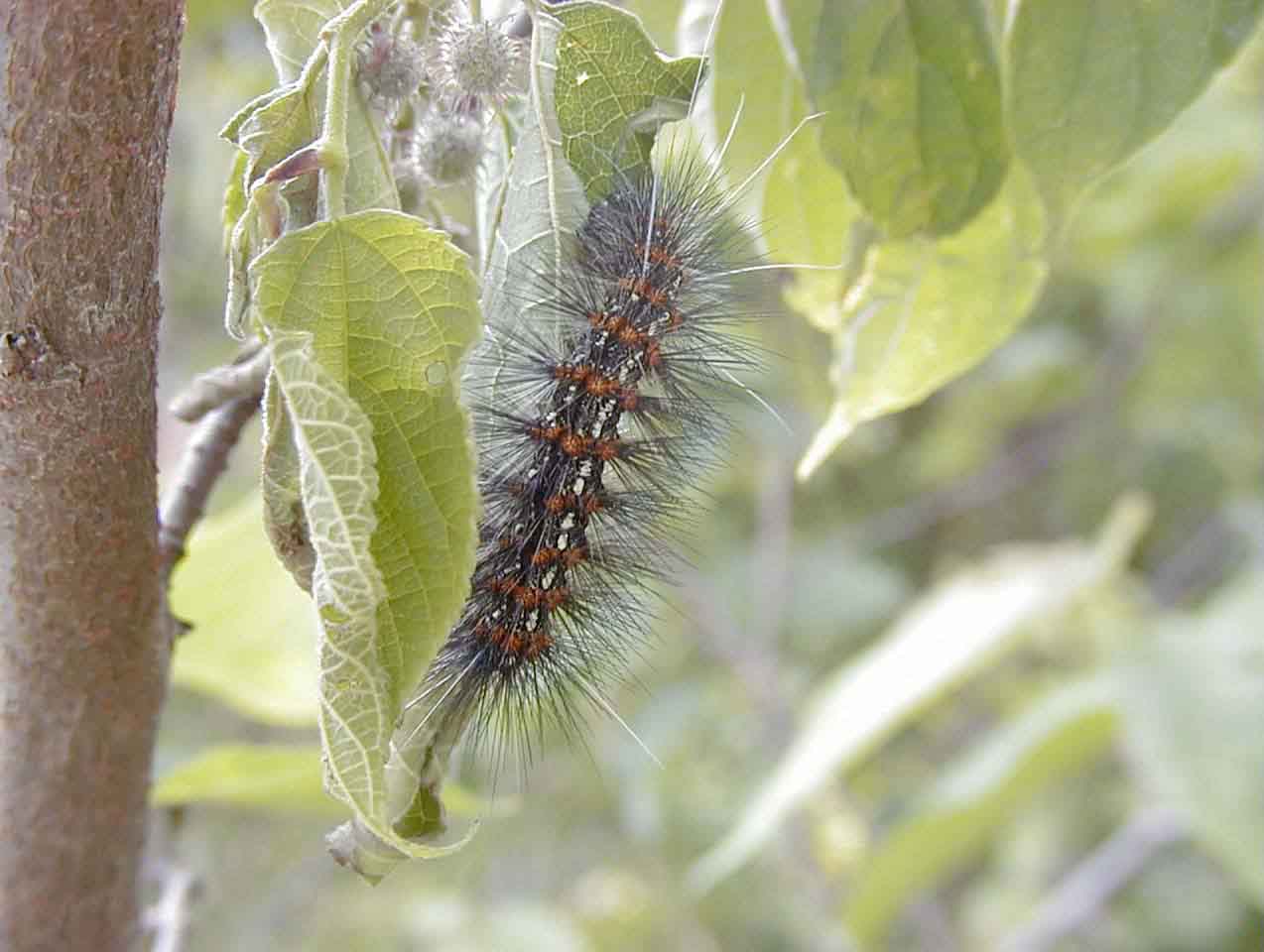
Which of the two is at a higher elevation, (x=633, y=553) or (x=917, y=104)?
(x=917, y=104)

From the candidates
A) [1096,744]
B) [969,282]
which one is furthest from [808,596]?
[969,282]

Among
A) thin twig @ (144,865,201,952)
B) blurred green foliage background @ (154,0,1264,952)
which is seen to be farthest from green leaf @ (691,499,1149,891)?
thin twig @ (144,865,201,952)

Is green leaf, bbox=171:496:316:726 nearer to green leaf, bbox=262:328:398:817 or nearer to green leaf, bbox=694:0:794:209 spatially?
green leaf, bbox=694:0:794:209

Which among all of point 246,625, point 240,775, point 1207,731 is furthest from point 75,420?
point 1207,731

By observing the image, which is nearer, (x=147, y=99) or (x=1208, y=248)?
(x=147, y=99)

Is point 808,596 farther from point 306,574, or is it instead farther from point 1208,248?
point 306,574

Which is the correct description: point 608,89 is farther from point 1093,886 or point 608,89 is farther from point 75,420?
point 1093,886

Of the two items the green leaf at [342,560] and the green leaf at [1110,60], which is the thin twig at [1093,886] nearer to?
the green leaf at [1110,60]

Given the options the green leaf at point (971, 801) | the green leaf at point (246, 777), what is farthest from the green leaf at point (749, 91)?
the green leaf at point (971, 801)
